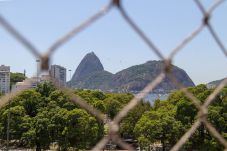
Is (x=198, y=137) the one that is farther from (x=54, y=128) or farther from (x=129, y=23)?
(x=129, y=23)

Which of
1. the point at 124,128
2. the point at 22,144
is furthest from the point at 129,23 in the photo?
the point at 124,128

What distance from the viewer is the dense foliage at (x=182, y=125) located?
1244 centimetres

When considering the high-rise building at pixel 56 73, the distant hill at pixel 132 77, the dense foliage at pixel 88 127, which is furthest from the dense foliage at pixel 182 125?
the high-rise building at pixel 56 73

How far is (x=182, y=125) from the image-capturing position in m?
13.1

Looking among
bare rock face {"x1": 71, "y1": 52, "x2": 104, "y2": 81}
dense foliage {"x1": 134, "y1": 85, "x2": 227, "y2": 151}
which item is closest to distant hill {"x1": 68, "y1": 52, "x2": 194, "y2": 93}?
bare rock face {"x1": 71, "y1": 52, "x2": 104, "y2": 81}

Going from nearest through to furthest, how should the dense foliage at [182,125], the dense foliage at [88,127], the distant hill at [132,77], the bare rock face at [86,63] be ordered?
the distant hill at [132,77] → the bare rock face at [86,63] → the dense foliage at [182,125] → the dense foliage at [88,127]

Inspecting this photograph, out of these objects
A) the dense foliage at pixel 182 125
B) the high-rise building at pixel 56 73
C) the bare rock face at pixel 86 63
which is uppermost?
the bare rock face at pixel 86 63

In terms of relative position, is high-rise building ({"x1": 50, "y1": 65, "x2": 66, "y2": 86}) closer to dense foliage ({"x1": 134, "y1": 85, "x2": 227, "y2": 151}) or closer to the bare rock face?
the bare rock face

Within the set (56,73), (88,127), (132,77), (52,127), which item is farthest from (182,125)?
(56,73)

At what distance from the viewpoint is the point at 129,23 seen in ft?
2.24

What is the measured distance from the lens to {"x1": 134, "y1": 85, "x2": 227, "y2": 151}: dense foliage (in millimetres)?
12438

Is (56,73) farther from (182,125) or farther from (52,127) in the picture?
(182,125)

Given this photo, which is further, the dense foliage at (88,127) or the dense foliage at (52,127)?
the dense foliage at (52,127)

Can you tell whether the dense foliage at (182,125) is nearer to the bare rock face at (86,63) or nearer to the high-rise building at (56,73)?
the bare rock face at (86,63)
